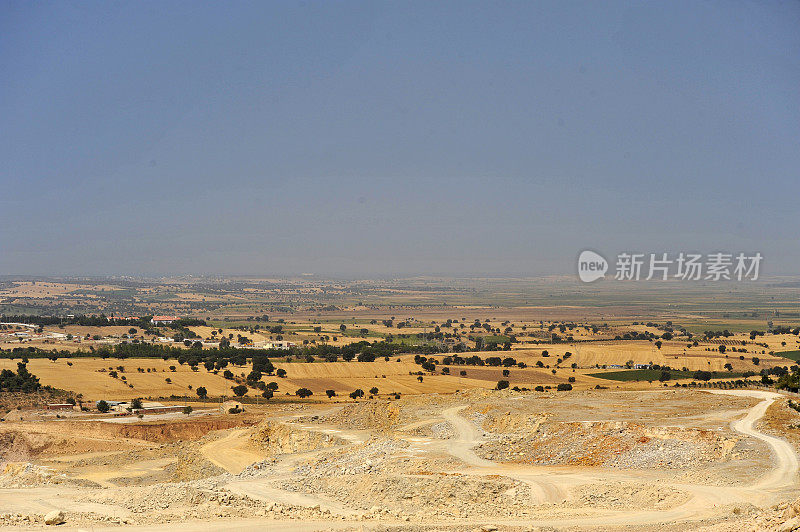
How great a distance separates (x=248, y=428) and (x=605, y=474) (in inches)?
950

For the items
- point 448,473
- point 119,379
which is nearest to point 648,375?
point 119,379

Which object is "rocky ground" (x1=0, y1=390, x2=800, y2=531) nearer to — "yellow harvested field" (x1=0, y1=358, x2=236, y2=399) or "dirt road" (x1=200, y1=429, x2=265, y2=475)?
"dirt road" (x1=200, y1=429, x2=265, y2=475)

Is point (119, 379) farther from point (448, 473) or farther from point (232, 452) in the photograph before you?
point (448, 473)

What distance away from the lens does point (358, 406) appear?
47000 millimetres

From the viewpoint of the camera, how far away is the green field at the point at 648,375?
235 ft

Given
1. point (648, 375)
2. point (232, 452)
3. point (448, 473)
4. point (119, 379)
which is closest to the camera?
point (448, 473)

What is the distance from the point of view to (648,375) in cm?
7381

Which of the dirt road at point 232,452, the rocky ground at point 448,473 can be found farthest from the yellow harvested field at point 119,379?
the dirt road at point 232,452

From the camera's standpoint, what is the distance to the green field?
71750 millimetres

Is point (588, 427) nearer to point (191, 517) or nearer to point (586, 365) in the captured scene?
point (191, 517)

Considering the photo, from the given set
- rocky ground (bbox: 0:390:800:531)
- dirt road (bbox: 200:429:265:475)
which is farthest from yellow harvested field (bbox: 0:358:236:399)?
dirt road (bbox: 200:429:265:475)

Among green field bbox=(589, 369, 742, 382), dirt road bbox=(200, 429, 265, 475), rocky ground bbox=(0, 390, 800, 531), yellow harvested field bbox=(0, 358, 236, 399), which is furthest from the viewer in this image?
green field bbox=(589, 369, 742, 382)

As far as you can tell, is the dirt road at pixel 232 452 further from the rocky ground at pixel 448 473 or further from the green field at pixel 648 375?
the green field at pixel 648 375

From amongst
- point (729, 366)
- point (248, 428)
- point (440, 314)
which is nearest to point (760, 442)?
point (248, 428)
